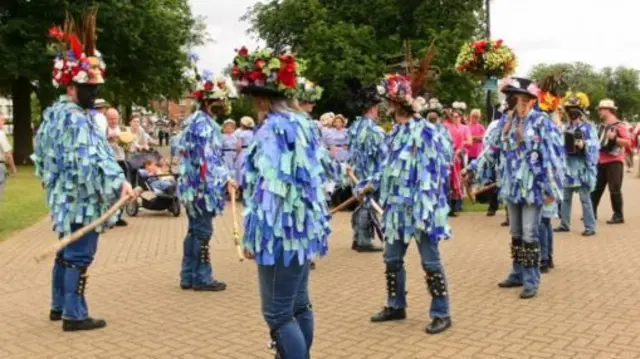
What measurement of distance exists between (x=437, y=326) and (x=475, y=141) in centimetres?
935

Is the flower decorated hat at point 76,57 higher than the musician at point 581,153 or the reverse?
higher

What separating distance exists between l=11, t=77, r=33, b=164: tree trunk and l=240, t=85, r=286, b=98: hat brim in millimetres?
25519

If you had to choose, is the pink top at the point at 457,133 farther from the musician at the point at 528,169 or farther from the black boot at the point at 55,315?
the black boot at the point at 55,315

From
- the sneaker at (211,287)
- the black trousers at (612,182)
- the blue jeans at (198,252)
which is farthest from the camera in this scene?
the black trousers at (612,182)

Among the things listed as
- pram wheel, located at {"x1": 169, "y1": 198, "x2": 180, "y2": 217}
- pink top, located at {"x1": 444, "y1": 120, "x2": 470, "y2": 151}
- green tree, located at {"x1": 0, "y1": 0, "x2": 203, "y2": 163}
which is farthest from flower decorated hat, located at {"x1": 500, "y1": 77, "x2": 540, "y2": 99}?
green tree, located at {"x1": 0, "y1": 0, "x2": 203, "y2": 163}

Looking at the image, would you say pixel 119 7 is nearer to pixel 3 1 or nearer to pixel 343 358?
pixel 3 1

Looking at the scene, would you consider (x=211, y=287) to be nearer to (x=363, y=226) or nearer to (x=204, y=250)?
(x=204, y=250)

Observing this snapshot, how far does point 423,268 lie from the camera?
232 inches

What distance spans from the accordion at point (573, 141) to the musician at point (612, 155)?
1.53 metres

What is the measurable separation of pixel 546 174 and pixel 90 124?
4.21 meters

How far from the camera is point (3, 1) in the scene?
2470 cm

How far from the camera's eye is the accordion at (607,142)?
38.8ft

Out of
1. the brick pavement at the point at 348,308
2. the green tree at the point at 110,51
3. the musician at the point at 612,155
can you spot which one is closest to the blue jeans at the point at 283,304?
the brick pavement at the point at 348,308

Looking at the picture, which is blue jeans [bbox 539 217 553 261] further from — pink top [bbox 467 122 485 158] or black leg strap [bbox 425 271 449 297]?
pink top [bbox 467 122 485 158]
